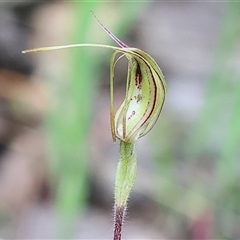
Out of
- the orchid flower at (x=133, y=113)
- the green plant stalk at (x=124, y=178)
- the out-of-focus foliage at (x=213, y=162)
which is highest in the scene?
the out-of-focus foliage at (x=213, y=162)

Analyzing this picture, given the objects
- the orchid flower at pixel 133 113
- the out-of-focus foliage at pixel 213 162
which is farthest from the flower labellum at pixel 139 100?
the out-of-focus foliage at pixel 213 162

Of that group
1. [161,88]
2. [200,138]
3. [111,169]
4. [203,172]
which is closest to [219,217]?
[200,138]

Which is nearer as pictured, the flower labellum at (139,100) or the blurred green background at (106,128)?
the flower labellum at (139,100)

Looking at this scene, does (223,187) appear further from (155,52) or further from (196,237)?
(155,52)

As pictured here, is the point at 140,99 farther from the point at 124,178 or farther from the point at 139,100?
the point at 124,178

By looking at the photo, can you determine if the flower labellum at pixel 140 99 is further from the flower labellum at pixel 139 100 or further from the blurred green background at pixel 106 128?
the blurred green background at pixel 106 128

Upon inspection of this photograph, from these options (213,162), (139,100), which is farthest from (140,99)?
(213,162)
